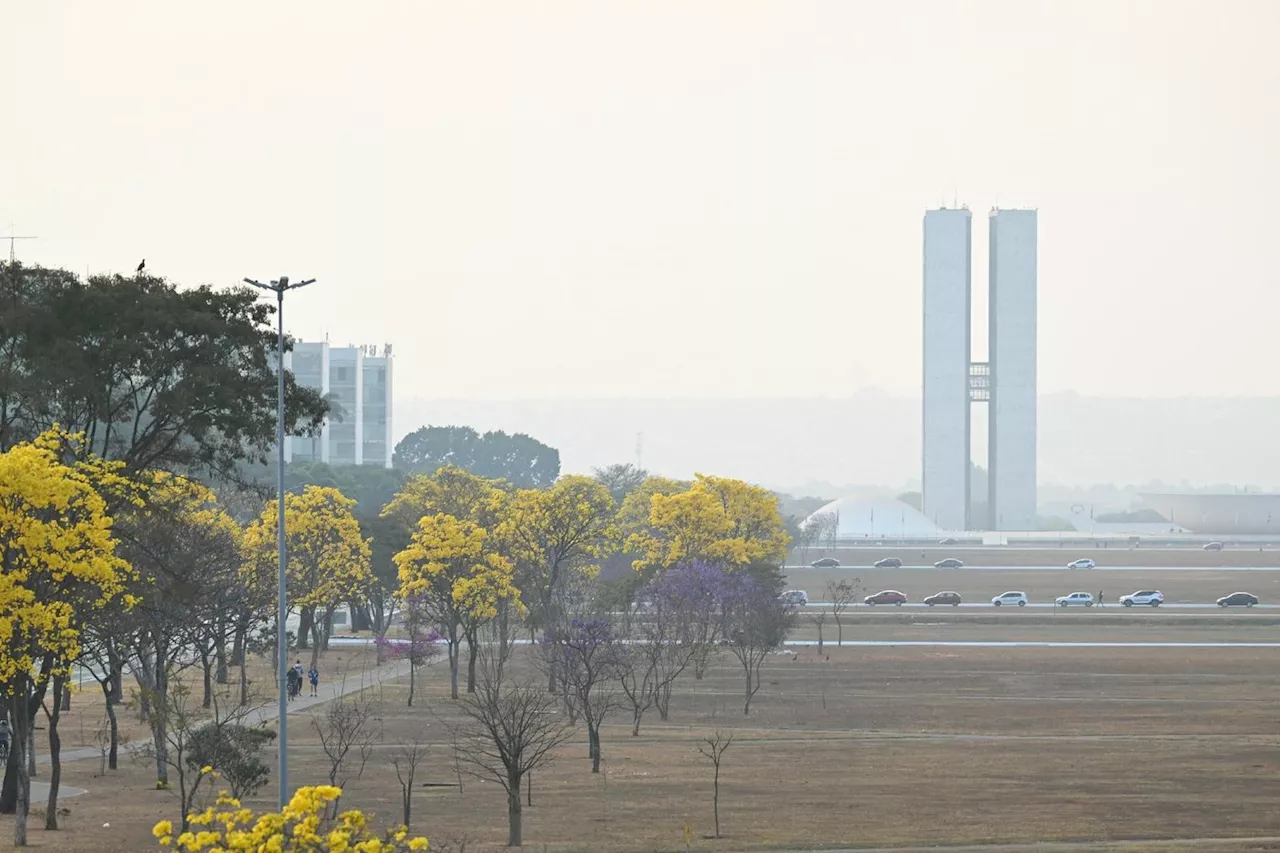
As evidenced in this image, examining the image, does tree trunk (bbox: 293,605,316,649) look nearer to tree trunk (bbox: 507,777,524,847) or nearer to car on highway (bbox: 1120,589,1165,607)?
tree trunk (bbox: 507,777,524,847)

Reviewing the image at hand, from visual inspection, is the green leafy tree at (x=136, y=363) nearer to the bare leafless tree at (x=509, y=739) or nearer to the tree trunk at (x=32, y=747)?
the tree trunk at (x=32, y=747)

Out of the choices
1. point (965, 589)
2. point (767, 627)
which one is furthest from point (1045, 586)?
point (767, 627)

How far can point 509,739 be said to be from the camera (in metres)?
30.5

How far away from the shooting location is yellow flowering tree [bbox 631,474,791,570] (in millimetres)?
66938

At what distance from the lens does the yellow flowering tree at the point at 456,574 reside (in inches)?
2164

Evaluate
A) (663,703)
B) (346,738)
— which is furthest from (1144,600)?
(346,738)

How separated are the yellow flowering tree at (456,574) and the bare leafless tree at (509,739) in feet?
7.67

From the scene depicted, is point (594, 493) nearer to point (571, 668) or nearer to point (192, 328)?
point (571, 668)

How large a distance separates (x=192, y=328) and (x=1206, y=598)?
261ft

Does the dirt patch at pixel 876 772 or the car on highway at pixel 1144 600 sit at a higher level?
the car on highway at pixel 1144 600

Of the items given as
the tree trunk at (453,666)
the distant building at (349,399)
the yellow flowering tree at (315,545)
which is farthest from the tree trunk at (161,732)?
the distant building at (349,399)

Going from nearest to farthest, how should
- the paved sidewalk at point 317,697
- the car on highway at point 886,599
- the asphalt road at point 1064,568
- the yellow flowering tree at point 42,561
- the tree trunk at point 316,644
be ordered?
the yellow flowering tree at point 42,561 < the paved sidewalk at point 317,697 < the tree trunk at point 316,644 < the car on highway at point 886,599 < the asphalt road at point 1064,568

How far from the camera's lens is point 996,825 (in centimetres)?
3033

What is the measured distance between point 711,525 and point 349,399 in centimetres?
12560
